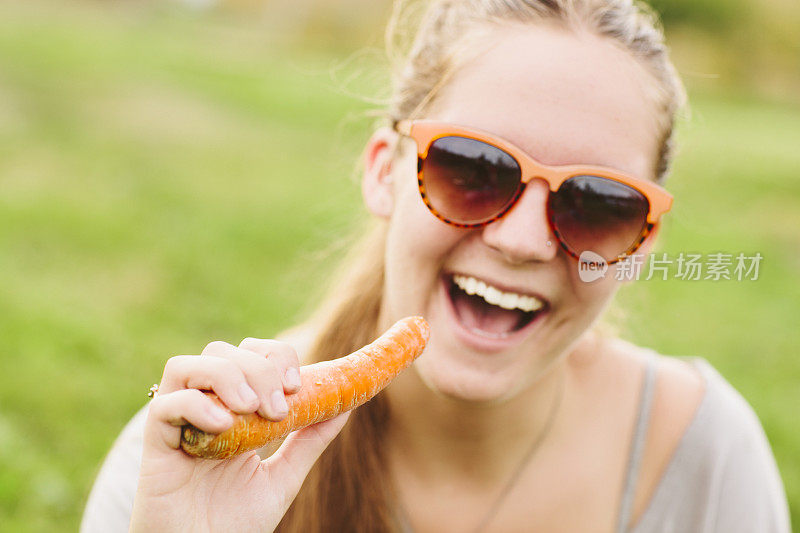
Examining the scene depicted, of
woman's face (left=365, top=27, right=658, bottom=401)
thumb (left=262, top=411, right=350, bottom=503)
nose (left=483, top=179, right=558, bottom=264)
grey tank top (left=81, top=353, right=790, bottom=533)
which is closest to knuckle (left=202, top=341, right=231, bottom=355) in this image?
thumb (left=262, top=411, right=350, bottom=503)

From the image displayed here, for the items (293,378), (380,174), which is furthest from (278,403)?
A: (380,174)

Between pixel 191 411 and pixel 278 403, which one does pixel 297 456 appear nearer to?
pixel 278 403

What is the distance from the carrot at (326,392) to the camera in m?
1.79

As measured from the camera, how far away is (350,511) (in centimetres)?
276

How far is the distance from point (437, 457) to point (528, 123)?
4.29 feet

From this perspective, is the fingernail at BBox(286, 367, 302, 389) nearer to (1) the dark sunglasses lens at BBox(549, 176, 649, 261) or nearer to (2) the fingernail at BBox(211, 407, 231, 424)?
(2) the fingernail at BBox(211, 407, 231, 424)

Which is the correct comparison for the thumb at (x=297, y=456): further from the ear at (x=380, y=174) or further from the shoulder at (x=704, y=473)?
the shoulder at (x=704, y=473)

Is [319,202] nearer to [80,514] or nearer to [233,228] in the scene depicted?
[233,228]

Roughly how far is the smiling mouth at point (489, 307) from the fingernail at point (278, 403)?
791 mm

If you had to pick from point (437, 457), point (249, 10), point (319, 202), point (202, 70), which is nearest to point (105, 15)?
point (249, 10)

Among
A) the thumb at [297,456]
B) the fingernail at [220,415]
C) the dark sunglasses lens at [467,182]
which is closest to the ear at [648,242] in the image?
the dark sunglasses lens at [467,182]

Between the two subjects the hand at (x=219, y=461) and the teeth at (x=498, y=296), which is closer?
the hand at (x=219, y=461)

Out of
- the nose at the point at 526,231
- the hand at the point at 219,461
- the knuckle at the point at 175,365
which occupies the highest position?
the nose at the point at 526,231

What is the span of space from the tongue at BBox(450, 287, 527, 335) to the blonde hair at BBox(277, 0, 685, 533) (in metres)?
0.47
